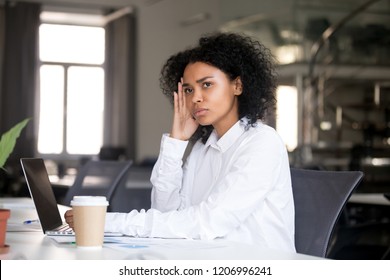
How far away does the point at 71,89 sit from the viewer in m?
11.2

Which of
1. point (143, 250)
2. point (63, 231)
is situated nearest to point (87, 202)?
point (143, 250)

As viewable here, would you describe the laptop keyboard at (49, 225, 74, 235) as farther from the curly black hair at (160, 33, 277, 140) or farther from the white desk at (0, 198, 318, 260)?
A: the curly black hair at (160, 33, 277, 140)

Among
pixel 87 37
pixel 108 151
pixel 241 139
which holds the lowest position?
pixel 108 151

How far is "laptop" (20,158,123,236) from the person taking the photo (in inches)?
66.4

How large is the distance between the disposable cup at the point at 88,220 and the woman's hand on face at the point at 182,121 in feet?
2.34

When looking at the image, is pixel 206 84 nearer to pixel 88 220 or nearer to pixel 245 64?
pixel 245 64

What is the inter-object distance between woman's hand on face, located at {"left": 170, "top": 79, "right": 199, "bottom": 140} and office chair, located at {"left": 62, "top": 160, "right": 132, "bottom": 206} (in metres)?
1.10

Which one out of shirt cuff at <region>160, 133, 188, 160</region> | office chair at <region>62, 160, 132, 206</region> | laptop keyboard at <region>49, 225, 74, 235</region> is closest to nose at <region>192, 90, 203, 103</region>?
shirt cuff at <region>160, 133, 188, 160</region>

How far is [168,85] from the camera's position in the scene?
238cm

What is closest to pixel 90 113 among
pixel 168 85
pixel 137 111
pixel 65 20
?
pixel 137 111

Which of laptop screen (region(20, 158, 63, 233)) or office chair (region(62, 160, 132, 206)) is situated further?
office chair (region(62, 160, 132, 206))
